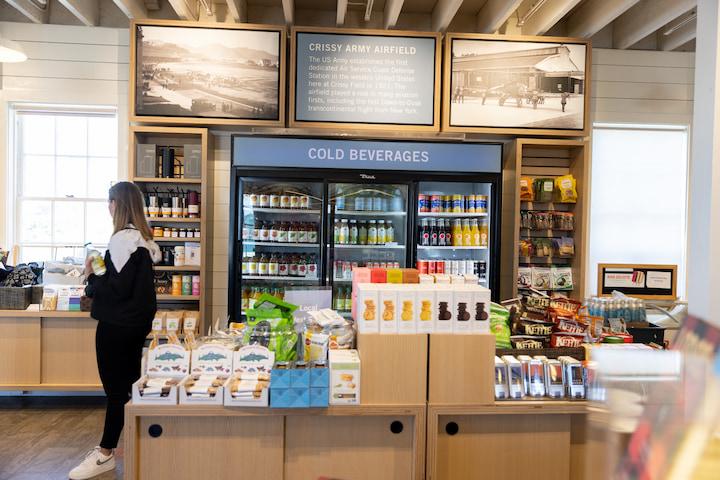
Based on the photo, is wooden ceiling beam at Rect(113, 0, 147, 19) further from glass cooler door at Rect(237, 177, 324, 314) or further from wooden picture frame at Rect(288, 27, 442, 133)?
glass cooler door at Rect(237, 177, 324, 314)

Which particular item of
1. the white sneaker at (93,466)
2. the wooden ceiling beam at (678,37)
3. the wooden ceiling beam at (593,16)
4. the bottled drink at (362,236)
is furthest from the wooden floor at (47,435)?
the wooden ceiling beam at (678,37)

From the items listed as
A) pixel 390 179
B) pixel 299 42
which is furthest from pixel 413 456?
pixel 299 42

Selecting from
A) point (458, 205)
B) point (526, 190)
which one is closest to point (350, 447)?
point (458, 205)

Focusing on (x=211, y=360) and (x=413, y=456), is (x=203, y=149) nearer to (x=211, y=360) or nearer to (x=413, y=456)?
(x=211, y=360)

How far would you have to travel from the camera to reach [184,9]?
4617 millimetres

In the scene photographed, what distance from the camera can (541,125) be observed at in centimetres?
496

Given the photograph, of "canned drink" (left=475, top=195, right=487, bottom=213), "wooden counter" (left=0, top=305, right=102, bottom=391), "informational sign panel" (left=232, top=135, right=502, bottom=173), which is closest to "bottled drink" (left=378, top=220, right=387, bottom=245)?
"informational sign panel" (left=232, top=135, right=502, bottom=173)

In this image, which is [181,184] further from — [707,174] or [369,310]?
[707,174]

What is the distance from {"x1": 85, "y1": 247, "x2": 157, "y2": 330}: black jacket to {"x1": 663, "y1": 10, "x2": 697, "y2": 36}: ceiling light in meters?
4.99

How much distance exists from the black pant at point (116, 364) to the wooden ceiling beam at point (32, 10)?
10.5 ft

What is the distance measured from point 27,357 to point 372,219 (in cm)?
312

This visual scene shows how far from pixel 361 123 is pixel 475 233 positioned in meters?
1.45

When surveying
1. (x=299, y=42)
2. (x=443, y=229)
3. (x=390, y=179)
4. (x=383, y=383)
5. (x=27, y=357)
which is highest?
(x=299, y=42)

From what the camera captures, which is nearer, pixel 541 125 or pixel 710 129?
pixel 710 129
